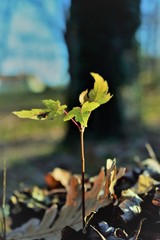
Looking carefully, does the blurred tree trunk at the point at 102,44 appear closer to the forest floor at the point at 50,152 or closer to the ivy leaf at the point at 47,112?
the forest floor at the point at 50,152

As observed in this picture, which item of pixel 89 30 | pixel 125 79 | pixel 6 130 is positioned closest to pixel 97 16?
pixel 89 30

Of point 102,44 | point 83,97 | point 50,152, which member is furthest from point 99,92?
point 50,152

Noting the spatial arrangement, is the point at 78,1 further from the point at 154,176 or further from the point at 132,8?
the point at 154,176

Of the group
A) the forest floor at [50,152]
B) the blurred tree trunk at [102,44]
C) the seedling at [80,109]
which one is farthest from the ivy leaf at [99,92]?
the blurred tree trunk at [102,44]

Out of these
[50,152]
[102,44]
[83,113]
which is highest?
[102,44]

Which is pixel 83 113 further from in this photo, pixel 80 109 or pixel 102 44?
pixel 102 44

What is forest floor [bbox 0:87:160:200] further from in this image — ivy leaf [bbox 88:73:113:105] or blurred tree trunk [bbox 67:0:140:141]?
ivy leaf [bbox 88:73:113:105]
